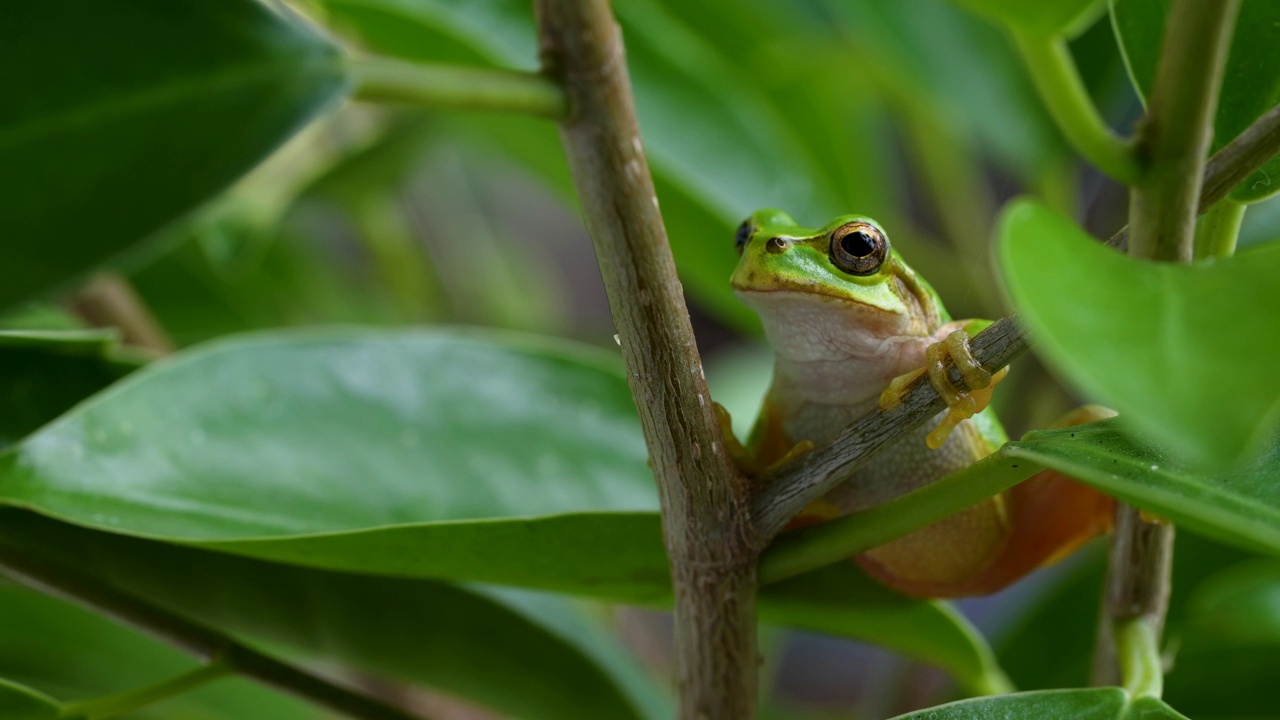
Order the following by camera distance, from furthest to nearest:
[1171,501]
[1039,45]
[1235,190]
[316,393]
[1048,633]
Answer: [1048,633], [316,393], [1039,45], [1235,190], [1171,501]

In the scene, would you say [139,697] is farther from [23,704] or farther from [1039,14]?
[1039,14]

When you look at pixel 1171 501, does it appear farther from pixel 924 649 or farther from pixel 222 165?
pixel 222 165

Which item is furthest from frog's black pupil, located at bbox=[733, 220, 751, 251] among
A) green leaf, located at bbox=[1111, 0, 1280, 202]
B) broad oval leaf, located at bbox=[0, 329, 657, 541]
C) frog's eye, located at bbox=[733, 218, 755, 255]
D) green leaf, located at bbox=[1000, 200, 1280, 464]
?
green leaf, located at bbox=[1000, 200, 1280, 464]

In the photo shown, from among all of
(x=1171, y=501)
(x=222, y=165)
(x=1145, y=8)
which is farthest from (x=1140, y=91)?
(x=222, y=165)

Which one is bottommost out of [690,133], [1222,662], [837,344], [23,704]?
[23,704]

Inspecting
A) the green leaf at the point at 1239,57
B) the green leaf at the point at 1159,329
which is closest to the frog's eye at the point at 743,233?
the green leaf at the point at 1239,57

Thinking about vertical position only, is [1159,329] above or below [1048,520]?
below

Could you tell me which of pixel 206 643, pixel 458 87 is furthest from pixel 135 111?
pixel 206 643

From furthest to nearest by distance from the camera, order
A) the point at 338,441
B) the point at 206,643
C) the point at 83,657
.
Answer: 1. the point at 83,657
2. the point at 338,441
3. the point at 206,643

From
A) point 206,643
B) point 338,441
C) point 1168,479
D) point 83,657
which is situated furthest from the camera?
point 83,657
